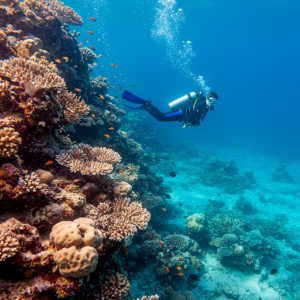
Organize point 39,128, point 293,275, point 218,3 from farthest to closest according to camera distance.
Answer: point 218,3
point 293,275
point 39,128

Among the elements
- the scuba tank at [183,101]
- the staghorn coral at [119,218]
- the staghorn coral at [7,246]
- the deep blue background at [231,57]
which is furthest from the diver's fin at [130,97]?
the deep blue background at [231,57]

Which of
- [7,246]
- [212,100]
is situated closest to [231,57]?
[212,100]

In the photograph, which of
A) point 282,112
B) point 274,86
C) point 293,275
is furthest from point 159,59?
point 293,275

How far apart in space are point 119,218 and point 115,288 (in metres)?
1.23

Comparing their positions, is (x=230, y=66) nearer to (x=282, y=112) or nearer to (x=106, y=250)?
(x=282, y=112)

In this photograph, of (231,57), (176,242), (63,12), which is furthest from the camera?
(231,57)

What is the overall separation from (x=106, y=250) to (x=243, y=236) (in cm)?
887

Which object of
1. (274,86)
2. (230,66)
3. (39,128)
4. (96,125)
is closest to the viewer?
(39,128)

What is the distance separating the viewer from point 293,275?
8500 mm

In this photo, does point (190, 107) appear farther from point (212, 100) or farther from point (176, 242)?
point (176, 242)

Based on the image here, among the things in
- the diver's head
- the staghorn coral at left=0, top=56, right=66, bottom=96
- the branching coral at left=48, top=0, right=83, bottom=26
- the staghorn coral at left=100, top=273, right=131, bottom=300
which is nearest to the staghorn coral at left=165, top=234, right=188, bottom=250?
the staghorn coral at left=100, top=273, right=131, bottom=300

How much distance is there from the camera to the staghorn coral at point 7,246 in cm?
186

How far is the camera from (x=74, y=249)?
2.12 meters

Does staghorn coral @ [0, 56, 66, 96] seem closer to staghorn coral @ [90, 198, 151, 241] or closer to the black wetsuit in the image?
staghorn coral @ [90, 198, 151, 241]
